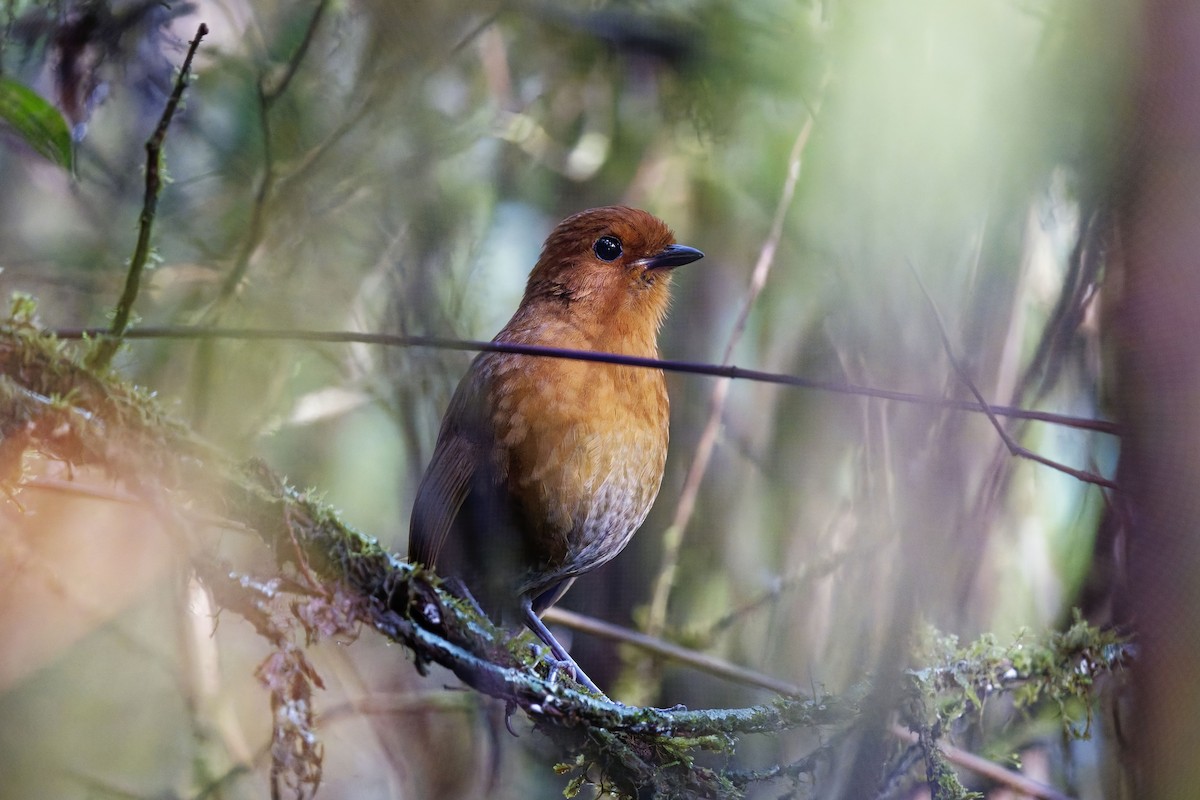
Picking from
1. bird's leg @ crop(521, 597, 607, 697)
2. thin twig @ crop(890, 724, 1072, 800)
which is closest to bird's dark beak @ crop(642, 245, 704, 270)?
bird's leg @ crop(521, 597, 607, 697)

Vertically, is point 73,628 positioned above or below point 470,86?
below

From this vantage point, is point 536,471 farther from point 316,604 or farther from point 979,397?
point 979,397

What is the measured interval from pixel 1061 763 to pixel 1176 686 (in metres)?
0.25

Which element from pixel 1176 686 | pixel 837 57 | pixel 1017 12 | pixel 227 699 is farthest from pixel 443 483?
pixel 1017 12

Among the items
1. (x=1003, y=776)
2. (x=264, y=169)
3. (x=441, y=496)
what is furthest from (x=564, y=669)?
(x=264, y=169)

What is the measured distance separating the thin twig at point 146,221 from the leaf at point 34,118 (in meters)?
0.20

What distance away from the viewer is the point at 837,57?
5.66ft

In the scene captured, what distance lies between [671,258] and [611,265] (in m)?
0.11

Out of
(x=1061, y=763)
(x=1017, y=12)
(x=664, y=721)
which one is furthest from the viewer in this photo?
(x=1017, y=12)

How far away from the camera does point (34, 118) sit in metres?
1.40

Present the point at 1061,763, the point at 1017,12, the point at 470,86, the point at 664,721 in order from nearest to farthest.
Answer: the point at 664,721, the point at 1061,763, the point at 1017,12, the point at 470,86

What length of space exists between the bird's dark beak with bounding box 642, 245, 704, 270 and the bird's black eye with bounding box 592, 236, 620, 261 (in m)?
0.05

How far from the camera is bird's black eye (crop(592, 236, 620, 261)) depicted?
1761mm

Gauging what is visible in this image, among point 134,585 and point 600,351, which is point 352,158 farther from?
point 134,585
